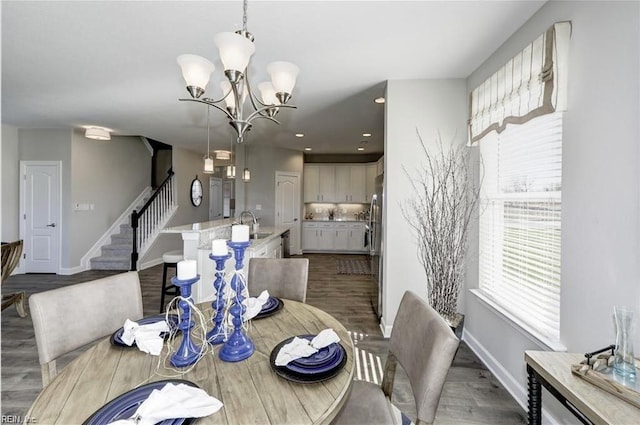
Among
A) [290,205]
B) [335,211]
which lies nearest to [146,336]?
[290,205]

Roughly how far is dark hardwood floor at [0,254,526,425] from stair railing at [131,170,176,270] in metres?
1.42

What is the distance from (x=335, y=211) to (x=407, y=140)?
222 inches

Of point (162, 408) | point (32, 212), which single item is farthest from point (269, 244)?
point (32, 212)

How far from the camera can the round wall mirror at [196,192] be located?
8.07 metres

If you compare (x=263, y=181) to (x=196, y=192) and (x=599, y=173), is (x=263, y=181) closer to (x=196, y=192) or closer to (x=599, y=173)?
(x=196, y=192)

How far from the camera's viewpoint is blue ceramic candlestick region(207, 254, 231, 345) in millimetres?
1271

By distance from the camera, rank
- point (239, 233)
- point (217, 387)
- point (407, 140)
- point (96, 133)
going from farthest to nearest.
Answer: point (96, 133), point (407, 140), point (239, 233), point (217, 387)

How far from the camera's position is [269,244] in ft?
14.4

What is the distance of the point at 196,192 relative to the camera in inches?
325

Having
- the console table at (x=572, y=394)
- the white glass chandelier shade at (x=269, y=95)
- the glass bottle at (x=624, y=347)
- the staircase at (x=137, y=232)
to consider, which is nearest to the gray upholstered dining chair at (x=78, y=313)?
the white glass chandelier shade at (x=269, y=95)

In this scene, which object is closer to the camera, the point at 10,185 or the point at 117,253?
the point at 10,185

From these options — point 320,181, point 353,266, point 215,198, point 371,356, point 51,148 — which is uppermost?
point 51,148

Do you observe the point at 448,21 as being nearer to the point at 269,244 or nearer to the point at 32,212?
the point at 269,244

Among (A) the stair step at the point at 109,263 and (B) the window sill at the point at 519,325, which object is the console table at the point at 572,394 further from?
(A) the stair step at the point at 109,263
